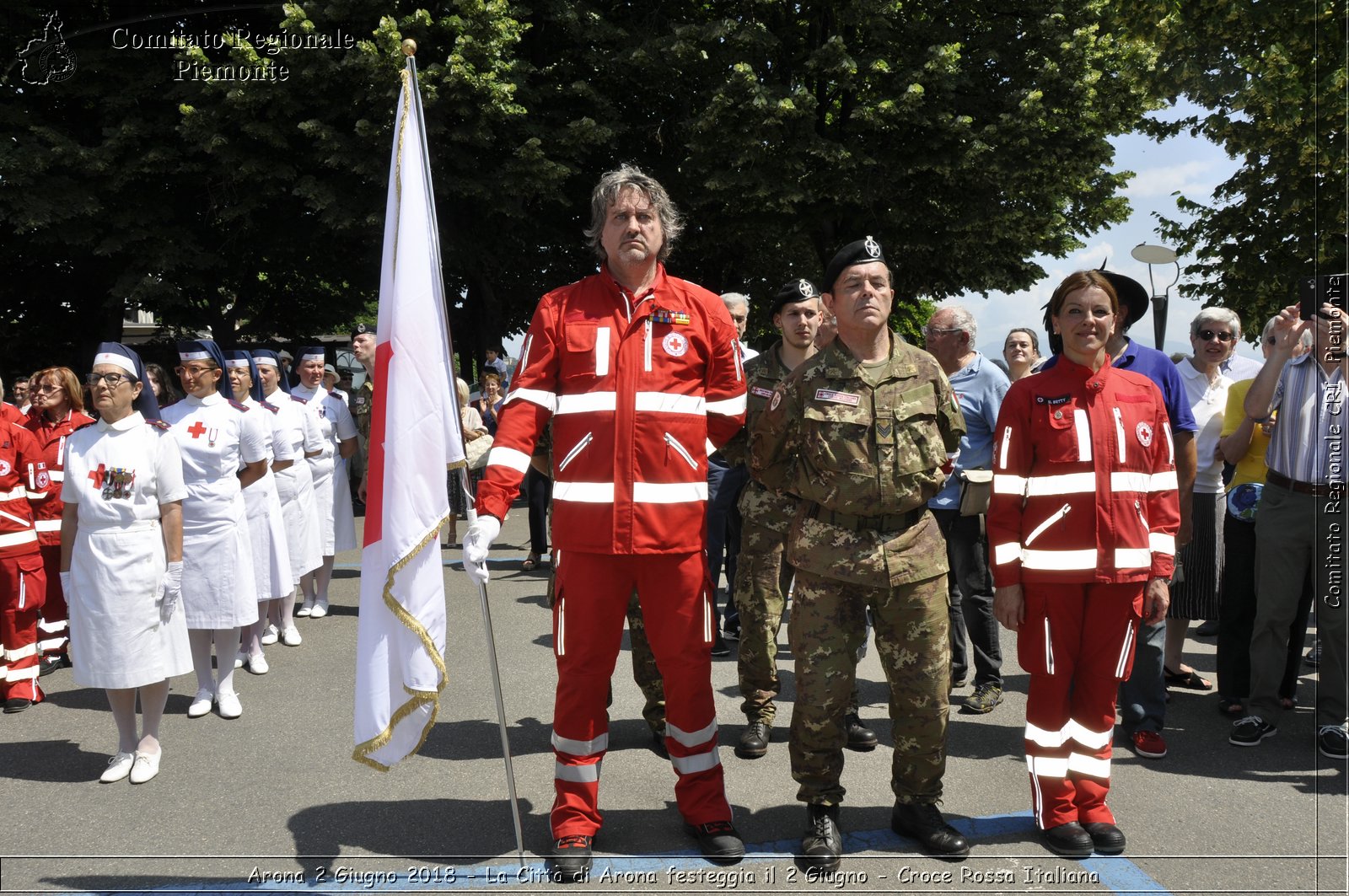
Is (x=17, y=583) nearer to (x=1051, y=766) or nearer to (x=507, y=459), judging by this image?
(x=507, y=459)

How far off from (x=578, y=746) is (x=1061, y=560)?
2.05m

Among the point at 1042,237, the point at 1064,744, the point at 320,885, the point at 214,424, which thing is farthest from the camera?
the point at 1042,237

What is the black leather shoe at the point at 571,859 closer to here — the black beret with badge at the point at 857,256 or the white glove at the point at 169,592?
the black beret with badge at the point at 857,256

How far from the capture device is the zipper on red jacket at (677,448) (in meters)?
4.02

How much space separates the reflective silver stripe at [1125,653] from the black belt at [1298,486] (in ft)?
5.95

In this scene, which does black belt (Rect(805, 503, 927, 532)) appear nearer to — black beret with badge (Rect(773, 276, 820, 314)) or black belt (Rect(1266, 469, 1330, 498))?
black beret with badge (Rect(773, 276, 820, 314))

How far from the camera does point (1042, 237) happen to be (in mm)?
21922

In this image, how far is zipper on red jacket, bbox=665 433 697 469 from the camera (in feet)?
13.2

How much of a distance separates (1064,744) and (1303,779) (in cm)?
154

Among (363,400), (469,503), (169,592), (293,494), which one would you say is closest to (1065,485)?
(469,503)

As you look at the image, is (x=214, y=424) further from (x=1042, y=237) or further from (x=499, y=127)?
(x=1042, y=237)

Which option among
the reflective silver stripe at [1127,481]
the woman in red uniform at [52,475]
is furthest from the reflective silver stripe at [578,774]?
the woman in red uniform at [52,475]

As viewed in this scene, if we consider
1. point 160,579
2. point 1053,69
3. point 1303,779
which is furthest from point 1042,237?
point 160,579

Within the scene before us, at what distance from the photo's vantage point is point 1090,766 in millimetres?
4113
